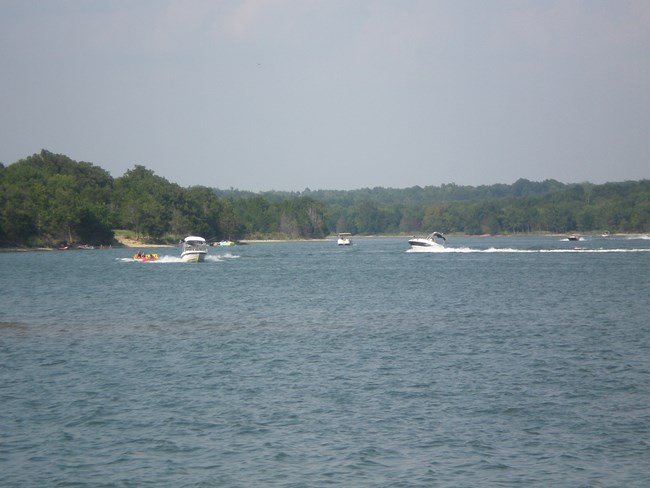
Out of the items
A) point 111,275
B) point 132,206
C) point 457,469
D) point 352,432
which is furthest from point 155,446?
point 132,206

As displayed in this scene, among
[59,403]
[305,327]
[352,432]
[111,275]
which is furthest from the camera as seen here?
[111,275]

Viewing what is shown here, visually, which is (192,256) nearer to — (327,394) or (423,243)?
(423,243)

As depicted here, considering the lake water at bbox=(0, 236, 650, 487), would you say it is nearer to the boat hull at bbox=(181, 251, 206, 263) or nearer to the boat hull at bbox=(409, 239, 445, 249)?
the boat hull at bbox=(181, 251, 206, 263)

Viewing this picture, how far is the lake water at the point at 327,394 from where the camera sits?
66.8ft

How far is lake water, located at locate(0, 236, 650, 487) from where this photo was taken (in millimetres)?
20359

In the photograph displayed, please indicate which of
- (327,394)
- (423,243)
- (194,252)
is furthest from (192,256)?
(327,394)

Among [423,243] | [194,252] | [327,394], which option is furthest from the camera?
[423,243]

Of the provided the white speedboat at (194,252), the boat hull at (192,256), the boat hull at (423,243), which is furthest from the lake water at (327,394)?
the boat hull at (423,243)

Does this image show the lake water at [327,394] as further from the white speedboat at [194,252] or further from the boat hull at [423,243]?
the boat hull at [423,243]

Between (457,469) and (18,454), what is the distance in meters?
10.7

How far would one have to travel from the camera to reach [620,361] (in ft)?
110

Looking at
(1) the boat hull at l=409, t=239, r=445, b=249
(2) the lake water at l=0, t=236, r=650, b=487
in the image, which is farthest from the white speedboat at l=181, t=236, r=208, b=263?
(2) the lake water at l=0, t=236, r=650, b=487

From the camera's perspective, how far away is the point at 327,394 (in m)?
28.0

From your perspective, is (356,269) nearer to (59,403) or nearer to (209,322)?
(209,322)
